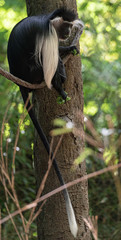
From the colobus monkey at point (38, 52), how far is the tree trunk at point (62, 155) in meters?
0.06

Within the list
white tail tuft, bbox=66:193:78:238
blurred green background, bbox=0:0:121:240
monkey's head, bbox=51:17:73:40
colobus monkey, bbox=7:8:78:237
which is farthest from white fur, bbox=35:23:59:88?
blurred green background, bbox=0:0:121:240

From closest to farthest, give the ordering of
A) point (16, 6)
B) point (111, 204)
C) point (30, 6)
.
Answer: point (30, 6)
point (111, 204)
point (16, 6)

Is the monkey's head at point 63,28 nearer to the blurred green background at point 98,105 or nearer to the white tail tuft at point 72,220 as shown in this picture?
the blurred green background at point 98,105

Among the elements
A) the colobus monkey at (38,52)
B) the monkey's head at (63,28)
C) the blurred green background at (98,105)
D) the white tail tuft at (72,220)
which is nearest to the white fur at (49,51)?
the colobus monkey at (38,52)

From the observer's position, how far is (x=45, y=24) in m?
1.65

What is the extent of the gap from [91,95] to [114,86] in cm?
25

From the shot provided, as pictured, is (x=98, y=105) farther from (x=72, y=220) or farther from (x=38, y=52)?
(x=72, y=220)

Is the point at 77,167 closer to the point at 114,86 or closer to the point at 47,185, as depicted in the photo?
the point at 47,185

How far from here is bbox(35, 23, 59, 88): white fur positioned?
1.65 metres

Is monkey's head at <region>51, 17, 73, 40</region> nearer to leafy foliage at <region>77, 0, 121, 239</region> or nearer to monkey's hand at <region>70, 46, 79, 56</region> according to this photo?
monkey's hand at <region>70, 46, 79, 56</region>

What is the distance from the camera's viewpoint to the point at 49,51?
1677 millimetres

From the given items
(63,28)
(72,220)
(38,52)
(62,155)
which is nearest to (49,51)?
(38,52)

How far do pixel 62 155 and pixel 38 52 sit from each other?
1.79 ft

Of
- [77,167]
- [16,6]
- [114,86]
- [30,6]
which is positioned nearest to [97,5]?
[114,86]
